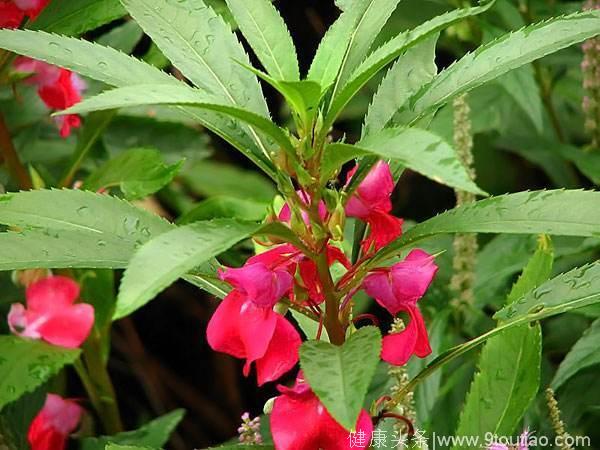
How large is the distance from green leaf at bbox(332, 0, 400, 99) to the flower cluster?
75 mm

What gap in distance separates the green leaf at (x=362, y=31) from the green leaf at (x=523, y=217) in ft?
0.40

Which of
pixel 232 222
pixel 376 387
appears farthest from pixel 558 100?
pixel 232 222

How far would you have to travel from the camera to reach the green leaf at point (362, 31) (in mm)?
777

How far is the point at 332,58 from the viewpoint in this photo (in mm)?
757

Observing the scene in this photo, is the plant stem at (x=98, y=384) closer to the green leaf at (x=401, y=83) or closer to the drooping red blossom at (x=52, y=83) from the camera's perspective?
the drooping red blossom at (x=52, y=83)

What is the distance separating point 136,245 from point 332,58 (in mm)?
194

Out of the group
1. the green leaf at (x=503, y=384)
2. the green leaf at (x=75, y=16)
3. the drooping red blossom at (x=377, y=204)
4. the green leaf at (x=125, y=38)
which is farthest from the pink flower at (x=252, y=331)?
the green leaf at (x=125, y=38)

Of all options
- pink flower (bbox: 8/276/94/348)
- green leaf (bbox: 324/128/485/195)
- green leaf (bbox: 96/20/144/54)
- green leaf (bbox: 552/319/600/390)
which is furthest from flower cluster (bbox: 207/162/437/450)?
green leaf (bbox: 96/20/144/54)

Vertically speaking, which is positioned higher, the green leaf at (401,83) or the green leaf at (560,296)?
the green leaf at (401,83)

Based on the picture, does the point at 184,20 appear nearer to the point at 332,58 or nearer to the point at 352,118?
the point at 332,58

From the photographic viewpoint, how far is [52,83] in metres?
1.18

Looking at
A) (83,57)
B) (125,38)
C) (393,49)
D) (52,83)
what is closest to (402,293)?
(393,49)

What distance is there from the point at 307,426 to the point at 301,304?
0.09 metres

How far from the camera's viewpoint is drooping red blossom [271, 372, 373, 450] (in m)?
0.71
